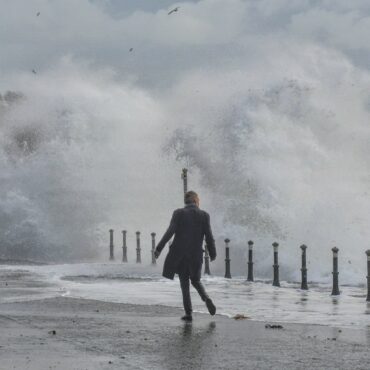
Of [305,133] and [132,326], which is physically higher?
[305,133]

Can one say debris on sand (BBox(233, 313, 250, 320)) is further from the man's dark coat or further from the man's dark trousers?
the man's dark coat

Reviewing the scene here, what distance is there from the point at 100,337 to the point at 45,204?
3977 cm

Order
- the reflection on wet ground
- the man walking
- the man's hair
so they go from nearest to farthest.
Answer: the man walking
the man's hair
the reflection on wet ground

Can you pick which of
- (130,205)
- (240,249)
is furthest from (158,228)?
(240,249)

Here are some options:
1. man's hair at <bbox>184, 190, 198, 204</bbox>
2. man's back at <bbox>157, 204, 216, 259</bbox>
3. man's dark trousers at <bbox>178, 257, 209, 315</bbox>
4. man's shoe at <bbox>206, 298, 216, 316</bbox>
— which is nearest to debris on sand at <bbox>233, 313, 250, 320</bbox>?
man's shoe at <bbox>206, 298, 216, 316</bbox>

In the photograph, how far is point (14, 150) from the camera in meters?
56.8

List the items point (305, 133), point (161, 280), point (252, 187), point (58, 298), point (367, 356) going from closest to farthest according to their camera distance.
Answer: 1. point (367, 356)
2. point (58, 298)
3. point (161, 280)
4. point (252, 187)
5. point (305, 133)

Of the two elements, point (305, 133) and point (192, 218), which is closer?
point (192, 218)

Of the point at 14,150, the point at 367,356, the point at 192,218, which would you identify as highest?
the point at 14,150

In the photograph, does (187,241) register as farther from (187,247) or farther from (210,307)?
(210,307)

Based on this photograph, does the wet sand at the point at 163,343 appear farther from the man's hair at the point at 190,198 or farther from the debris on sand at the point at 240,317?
the man's hair at the point at 190,198

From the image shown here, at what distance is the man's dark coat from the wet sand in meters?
0.69

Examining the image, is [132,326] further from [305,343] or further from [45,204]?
[45,204]

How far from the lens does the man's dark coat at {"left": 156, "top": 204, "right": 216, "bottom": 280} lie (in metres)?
14.5
